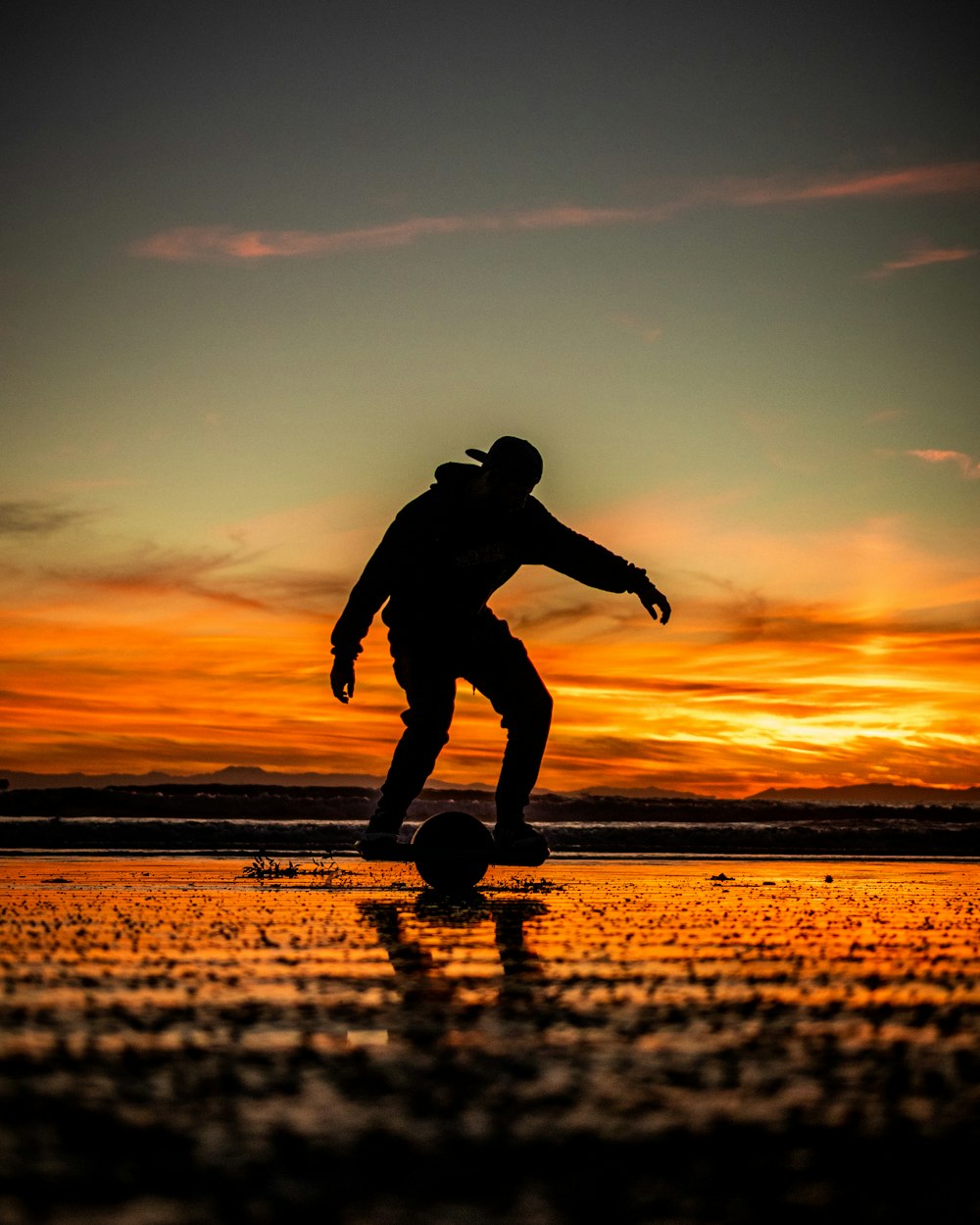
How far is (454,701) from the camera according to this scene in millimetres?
8680

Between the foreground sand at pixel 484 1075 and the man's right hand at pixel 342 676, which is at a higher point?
the man's right hand at pixel 342 676

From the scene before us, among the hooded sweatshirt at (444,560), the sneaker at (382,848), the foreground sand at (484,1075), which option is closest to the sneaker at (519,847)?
the sneaker at (382,848)

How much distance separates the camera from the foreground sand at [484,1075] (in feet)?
5.50

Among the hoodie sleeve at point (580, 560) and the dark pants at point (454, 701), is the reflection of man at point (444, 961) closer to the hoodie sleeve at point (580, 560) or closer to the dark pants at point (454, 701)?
the dark pants at point (454, 701)

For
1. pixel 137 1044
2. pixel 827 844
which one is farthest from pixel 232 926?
pixel 827 844

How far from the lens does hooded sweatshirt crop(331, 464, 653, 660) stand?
27.5ft

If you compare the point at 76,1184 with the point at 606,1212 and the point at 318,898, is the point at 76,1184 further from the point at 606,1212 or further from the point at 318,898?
the point at 318,898

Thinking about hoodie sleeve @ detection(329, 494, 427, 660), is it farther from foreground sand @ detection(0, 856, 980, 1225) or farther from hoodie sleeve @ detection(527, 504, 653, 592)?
foreground sand @ detection(0, 856, 980, 1225)

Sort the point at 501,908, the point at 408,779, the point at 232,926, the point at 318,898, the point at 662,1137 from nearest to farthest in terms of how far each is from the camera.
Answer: the point at 662,1137 < the point at 232,926 < the point at 501,908 < the point at 318,898 < the point at 408,779

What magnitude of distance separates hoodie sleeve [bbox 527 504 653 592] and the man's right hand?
1343mm

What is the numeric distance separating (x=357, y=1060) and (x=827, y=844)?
24.6 metres

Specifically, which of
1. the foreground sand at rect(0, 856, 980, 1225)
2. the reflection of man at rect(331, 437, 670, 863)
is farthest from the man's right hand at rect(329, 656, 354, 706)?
the foreground sand at rect(0, 856, 980, 1225)

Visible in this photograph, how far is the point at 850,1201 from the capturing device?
1.67m

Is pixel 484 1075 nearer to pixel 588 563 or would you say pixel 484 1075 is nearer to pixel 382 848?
pixel 382 848
